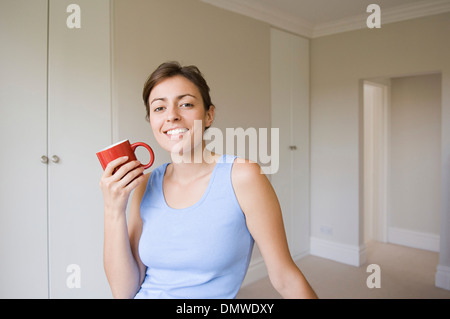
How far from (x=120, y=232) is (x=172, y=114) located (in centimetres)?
34

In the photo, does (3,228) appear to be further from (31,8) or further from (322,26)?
(322,26)

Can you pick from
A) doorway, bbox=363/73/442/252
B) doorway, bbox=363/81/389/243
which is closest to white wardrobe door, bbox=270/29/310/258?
doorway, bbox=363/73/442/252

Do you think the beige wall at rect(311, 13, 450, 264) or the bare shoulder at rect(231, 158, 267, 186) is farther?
the beige wall at rect(311, 13, 450, 264)

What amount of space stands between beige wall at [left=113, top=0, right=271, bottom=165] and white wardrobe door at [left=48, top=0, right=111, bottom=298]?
0.33 ft

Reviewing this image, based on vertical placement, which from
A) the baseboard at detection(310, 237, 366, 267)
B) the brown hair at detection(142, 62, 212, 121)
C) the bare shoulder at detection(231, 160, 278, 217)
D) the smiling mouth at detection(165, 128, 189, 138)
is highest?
the brown hair at detection(142, 62, 212, 121)

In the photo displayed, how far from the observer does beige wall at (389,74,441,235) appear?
13.5 feet

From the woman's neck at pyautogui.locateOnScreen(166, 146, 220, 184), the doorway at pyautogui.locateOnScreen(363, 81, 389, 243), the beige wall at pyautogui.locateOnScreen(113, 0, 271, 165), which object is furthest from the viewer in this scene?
the doorway at pyautogui.locateOnScreen(363, 81, 389, 243)

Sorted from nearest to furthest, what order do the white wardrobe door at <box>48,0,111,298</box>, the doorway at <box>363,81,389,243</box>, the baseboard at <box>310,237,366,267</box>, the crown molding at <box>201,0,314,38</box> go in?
1. the white wardrobe door at <box>48,0,111,298</box>
2. the crown molding at <box>201,0,314,38</box>
3. the baseboard at <box>310,237,366,267</box>
4. the doorway at <box>363,81,389,243</box>

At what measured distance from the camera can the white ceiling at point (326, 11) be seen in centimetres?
319

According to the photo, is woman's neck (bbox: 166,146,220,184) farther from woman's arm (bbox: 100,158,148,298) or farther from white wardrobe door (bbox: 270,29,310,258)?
white wardrobe door (bbox: 270,29,310,258)

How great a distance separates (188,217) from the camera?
943 mm

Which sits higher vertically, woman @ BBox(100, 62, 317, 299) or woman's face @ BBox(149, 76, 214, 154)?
woman's face @ BBox(149, 76, 214, 154)

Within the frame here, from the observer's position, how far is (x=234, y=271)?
951 mm

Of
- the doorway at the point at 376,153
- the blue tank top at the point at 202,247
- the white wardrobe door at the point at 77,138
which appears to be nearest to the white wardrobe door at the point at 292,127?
the doorway at the point at 376,153
